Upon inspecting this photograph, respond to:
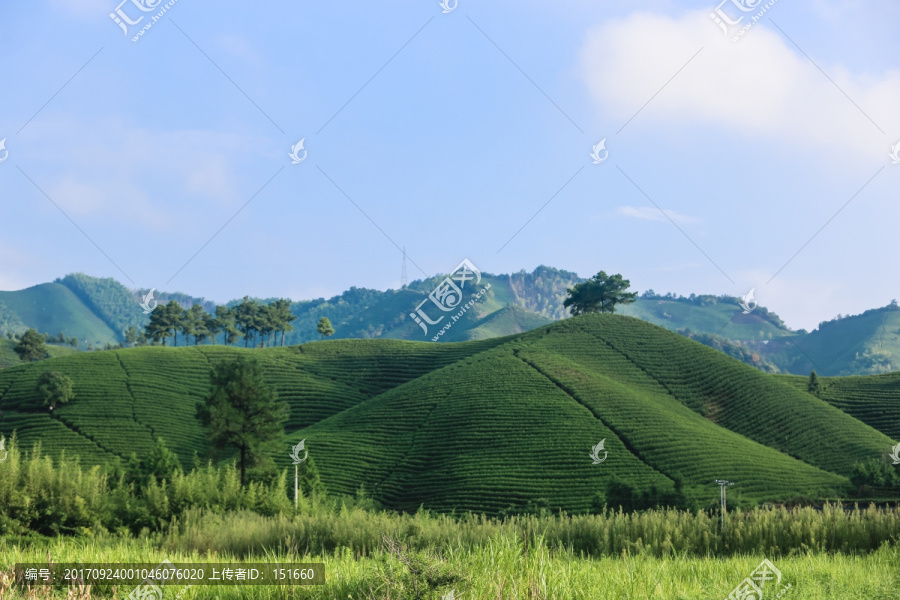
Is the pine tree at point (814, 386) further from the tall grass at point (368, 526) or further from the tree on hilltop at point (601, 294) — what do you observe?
the tall grass at point (368, 526)

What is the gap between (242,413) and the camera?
4169cm

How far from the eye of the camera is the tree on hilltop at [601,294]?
112 meters

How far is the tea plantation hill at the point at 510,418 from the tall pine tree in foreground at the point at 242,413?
14.3 m

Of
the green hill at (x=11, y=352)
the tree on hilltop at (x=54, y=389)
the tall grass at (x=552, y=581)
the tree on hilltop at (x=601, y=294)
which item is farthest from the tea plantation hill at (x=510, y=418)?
the green hill at (x=11, y=352)

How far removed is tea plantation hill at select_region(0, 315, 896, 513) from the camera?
55094mm

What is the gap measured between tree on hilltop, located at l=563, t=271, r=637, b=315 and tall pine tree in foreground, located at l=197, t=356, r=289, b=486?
77.6 metres

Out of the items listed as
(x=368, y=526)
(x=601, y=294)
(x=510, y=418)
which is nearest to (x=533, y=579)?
(x=368, y=526)

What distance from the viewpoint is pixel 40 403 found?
241 feet

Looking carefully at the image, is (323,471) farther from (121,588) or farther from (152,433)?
(121,588)

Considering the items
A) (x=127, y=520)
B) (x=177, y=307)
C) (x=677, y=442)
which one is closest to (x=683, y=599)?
(x=127, y=520)

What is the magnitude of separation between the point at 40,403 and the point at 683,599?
3168 inches

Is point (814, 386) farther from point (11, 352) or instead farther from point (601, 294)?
point (11, 352)

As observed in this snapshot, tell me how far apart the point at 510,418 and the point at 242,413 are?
1149 inches

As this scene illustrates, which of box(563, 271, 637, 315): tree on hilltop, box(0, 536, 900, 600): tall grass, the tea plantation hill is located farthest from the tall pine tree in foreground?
box(563, 271, 637, 315): tree on hilltop
